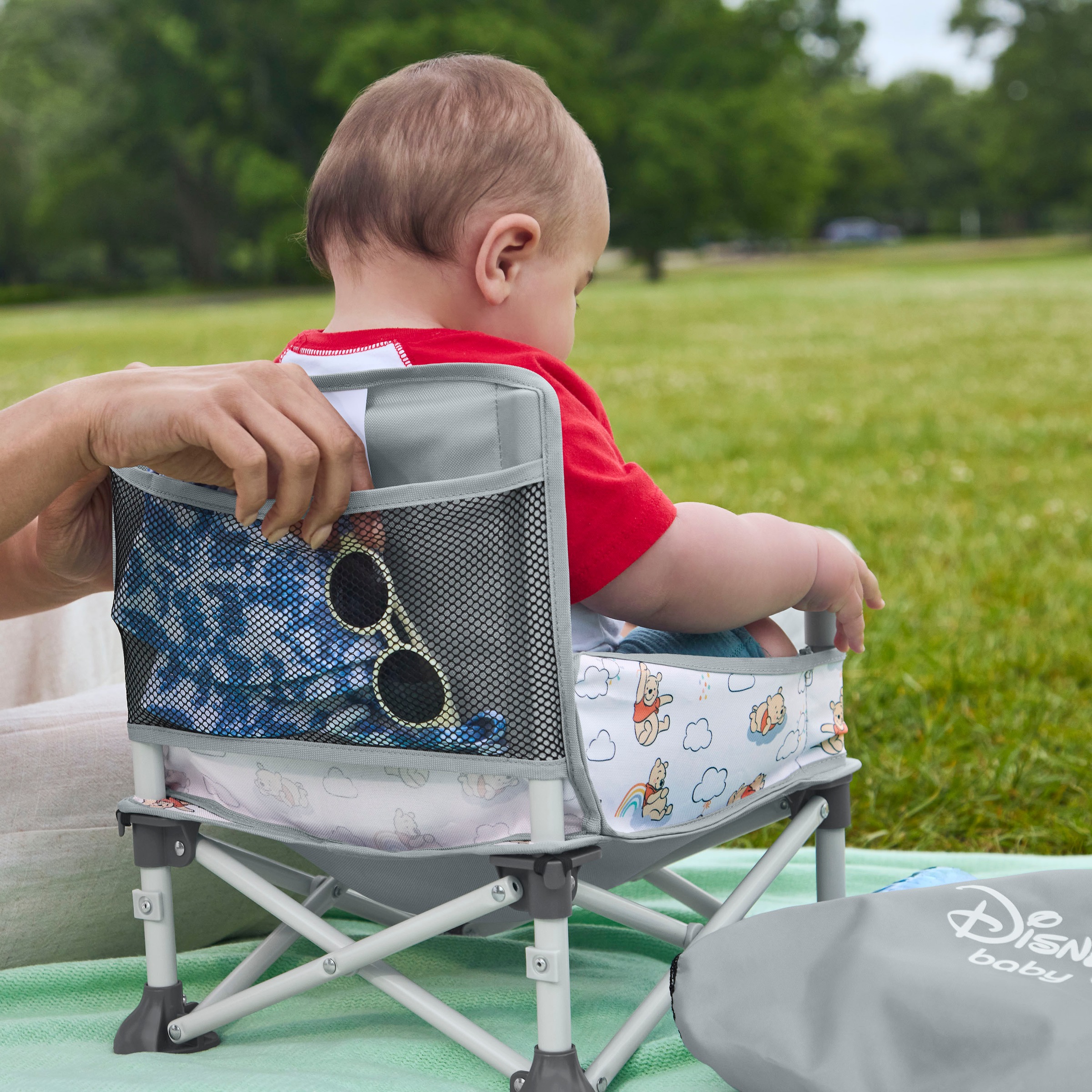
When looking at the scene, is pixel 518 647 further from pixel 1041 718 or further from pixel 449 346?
pixel 1041 718

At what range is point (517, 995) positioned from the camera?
1.77 metres

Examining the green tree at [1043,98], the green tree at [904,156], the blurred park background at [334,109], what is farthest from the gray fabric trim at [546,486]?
the green tree at [904,156]

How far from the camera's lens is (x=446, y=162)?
1452 millimetres

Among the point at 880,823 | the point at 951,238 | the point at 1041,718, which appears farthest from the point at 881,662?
the point at 951,238

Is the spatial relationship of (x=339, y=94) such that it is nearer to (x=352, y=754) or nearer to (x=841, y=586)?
(x=841, y=586)

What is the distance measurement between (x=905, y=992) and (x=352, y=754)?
0.62 m

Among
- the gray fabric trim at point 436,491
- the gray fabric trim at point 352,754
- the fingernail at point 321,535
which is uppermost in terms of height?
the gray fabric trim at point 436,491

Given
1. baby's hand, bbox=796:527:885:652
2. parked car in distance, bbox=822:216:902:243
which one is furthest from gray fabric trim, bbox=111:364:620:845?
parked car in distance, bbox=822:216:902:243

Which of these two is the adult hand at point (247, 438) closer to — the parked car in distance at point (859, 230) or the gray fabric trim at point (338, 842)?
the gray fabric trim at point (338, 842)

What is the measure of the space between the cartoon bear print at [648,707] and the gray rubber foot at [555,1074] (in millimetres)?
338

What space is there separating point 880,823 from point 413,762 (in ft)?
4.96

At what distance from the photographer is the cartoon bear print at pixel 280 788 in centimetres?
148

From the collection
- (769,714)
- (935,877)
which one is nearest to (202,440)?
(769,714)

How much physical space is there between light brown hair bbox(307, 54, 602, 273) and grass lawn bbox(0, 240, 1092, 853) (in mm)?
1594
